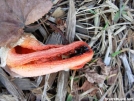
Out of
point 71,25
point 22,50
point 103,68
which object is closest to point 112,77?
point 103,68

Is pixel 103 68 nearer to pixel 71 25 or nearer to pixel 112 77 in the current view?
pixel 112 77

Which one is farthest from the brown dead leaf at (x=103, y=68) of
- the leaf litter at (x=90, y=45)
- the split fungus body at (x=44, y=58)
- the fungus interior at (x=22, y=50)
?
the fungus interior at (x=22, y=50)

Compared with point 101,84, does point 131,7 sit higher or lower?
higher

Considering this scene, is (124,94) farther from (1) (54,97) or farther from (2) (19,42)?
(2) (19,42)

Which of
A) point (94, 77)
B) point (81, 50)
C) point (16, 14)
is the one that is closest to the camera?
point (16, 14)

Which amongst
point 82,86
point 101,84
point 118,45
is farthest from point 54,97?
point 118,45

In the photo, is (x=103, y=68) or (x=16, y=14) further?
(x=103, y=68)

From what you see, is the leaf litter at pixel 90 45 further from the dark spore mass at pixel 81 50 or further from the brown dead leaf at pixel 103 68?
the dark spore mass at pixel 81 50
